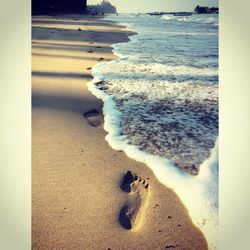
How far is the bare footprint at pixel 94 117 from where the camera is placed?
6.16 ft

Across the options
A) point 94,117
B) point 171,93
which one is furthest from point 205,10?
point 94,117

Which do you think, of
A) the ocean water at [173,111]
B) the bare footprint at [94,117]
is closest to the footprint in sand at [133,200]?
the ocean water at [173,111]

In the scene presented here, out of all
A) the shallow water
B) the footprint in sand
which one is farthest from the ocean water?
the footprint in sand

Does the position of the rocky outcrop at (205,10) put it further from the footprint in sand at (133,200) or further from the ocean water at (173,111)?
the footprint in sand at (133,200)

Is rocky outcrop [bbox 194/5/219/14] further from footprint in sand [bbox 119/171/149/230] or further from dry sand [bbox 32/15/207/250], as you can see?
footprint in sand [bbox 119/171/149/230]

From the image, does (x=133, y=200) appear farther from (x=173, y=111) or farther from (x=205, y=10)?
(x=205, y=10)

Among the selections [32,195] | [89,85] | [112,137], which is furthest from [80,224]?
[89,85]

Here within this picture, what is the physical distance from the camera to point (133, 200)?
4.83ft

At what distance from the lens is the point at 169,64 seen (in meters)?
2.38

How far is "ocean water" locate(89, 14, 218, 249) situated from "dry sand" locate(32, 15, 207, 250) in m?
0.08

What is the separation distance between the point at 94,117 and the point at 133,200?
65cm

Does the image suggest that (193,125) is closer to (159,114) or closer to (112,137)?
Answer: (159,114)

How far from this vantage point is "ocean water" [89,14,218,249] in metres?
1.59
